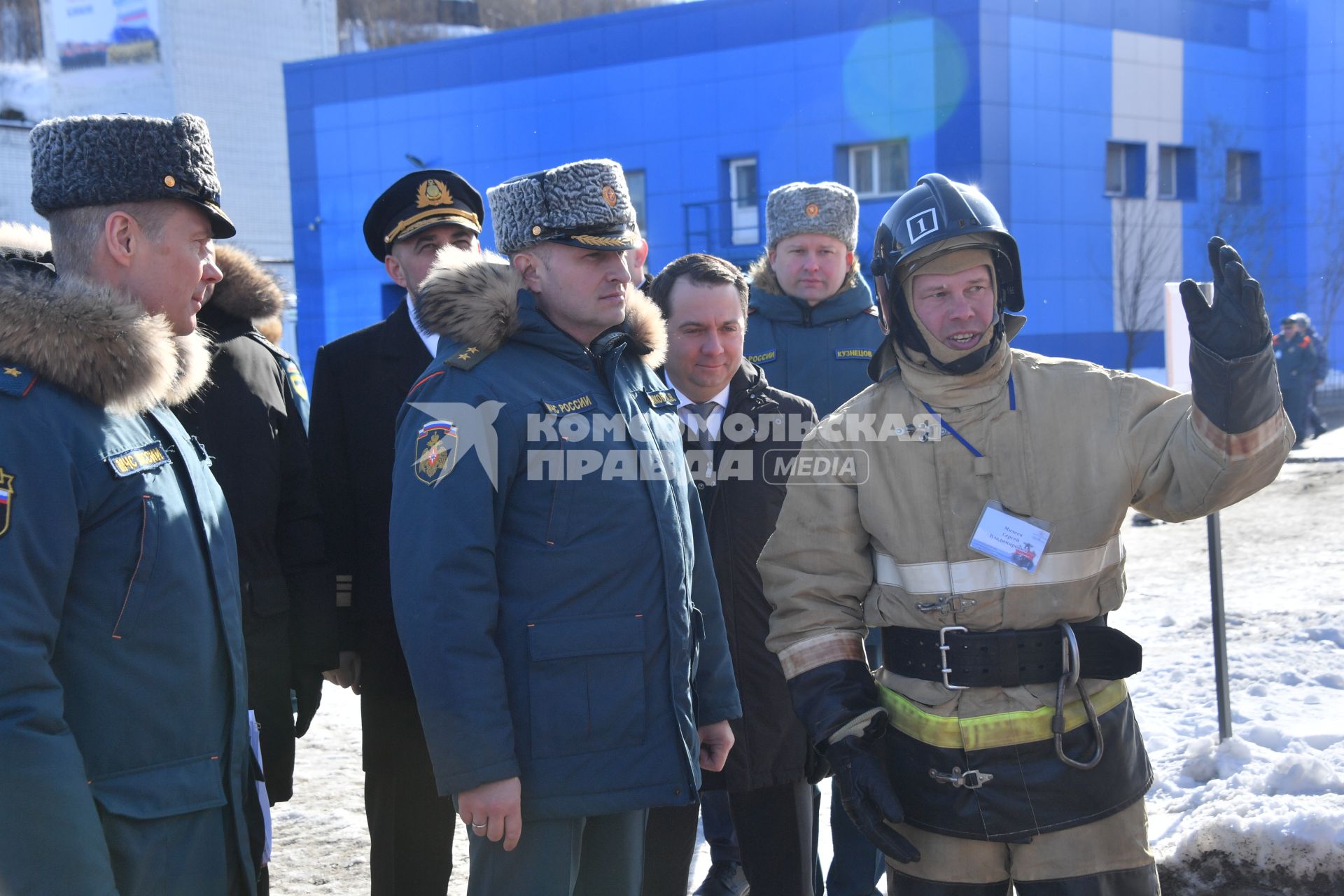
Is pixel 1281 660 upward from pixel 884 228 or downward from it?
downward

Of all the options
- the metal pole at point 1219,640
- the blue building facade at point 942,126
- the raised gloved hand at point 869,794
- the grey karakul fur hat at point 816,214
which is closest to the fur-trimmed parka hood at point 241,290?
the grey karakul fur hat at point 816,214

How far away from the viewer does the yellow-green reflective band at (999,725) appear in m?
2.49

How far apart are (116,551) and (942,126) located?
17.8 m

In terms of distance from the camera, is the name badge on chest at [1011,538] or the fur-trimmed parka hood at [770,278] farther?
the fur-trimmed parka hood at [770,278]

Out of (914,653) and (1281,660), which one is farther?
(1281,660)

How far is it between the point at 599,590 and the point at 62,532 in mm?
1066

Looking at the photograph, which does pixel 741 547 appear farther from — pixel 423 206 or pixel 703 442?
pixel 423 206

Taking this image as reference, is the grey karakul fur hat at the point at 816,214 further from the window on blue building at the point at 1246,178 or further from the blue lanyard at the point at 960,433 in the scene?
the window on blue building at the point at 1246,178

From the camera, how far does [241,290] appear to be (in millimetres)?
3756

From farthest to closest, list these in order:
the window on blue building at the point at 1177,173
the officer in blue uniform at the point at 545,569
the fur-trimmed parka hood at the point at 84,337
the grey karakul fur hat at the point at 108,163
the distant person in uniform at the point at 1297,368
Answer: the window on blue building at the point at 1177,173 < the distant person in uniform at the point at 1297,368 < the officer in blue uniform at the point at 545,569 < the grey karakul fur hat at the point at 108,163 < the fur-trimmed parka hood at the point at 84,337

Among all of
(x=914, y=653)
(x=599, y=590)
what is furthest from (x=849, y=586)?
(x=599, y=590)

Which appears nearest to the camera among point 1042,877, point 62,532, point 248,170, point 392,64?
point 62,532

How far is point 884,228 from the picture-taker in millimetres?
2840

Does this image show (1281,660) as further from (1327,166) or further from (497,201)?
(1327,166)
